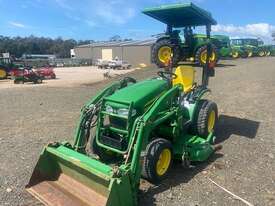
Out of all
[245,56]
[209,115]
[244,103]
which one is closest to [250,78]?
[244,103]

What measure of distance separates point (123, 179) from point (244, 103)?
7205 mm

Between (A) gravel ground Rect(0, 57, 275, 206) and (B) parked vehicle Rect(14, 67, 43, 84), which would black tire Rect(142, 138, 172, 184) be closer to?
(A) gravel ground Rect(0, 57, 275, 206)

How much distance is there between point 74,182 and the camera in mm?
4941

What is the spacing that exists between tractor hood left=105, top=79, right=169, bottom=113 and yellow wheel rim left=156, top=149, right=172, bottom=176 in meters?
0.68

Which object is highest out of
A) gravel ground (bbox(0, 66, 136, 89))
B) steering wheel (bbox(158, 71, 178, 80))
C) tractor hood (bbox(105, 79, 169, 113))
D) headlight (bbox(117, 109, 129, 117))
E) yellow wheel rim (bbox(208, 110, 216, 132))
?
steering wheel (bbox(158, 71, 178, 80))

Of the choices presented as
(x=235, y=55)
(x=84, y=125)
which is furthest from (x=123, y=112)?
(x=235, y=55)

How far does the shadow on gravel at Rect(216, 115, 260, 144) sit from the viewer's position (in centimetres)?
756

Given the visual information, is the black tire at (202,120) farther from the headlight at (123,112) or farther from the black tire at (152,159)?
the headlight at (123,112)

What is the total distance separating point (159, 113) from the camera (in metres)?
5.43

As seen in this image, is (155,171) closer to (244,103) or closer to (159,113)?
(159,113)

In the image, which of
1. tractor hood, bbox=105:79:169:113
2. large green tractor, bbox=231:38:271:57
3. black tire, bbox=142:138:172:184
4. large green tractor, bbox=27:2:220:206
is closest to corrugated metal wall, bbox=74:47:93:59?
large green tractor, bbox=231:38:271:57

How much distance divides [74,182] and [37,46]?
121 metres

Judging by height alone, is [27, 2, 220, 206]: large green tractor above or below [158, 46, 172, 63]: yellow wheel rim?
below

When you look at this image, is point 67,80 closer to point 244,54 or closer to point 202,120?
point 244,54
